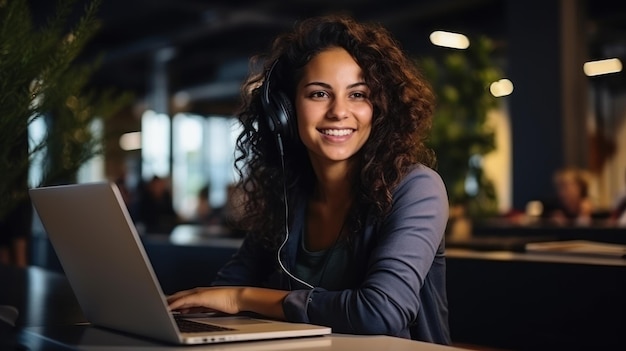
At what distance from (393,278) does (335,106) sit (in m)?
0.45

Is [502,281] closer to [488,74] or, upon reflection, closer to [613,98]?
[488,74]

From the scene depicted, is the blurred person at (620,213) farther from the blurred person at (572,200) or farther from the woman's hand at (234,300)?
the woman's hand at (234,300)

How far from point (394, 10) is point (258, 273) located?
890 cm

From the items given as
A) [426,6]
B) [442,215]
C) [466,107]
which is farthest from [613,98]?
[442,215]

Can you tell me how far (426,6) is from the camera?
397 inches

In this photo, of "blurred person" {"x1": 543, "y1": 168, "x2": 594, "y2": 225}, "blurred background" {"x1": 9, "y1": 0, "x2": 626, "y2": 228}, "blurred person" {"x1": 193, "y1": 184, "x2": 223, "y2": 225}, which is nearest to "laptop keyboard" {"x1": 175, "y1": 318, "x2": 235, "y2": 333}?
"blurred background" {"x1": 9, "y1": 0, "x2": 626, "y2": 228}

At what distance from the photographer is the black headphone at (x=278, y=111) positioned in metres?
1.88

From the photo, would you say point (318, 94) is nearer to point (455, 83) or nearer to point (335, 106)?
point (335, 106)

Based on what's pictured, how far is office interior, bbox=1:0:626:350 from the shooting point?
7.50 ft

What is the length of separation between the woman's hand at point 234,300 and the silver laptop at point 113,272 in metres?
0.06

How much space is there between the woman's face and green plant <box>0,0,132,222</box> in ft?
1.72

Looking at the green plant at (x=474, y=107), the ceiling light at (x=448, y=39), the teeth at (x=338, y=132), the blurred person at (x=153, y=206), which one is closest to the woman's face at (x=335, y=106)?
the teeth at (x=338, y=132)

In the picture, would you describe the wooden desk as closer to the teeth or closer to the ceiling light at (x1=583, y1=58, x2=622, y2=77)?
the teeth

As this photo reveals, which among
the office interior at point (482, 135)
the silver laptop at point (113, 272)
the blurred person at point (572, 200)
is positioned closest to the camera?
the silver laptop at point (113, 272)
